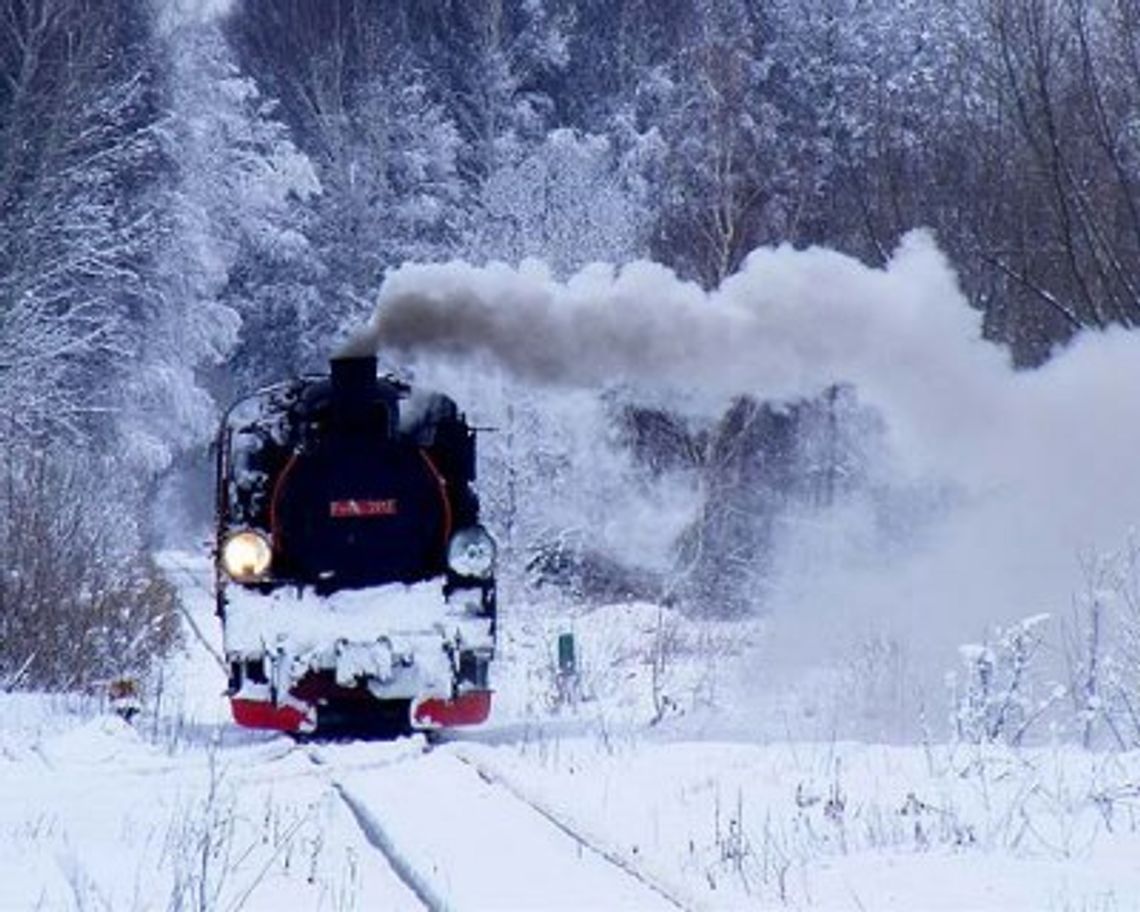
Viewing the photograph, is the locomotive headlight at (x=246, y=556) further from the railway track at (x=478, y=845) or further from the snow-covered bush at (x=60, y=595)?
the snow-covered bush at (x=60, y=595)

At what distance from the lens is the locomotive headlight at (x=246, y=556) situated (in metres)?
12.5

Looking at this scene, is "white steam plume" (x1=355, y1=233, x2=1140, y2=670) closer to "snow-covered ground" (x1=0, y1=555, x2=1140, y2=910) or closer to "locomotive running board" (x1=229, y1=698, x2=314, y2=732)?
"snow-covered ground" (x1=0, y1=555, x2=1140, y2=910)

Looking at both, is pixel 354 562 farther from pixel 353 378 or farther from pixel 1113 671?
pixel 1113 671

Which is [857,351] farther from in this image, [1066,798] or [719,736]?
[1066,798]

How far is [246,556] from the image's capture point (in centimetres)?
1248

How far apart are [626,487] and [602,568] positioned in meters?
1.69

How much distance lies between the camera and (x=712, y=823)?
8.34 metres

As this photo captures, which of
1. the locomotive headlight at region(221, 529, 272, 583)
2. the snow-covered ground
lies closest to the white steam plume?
the locomotive headlight at region(221, 529, 272, 583)

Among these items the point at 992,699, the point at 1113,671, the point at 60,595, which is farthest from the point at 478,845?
the point at 60,595

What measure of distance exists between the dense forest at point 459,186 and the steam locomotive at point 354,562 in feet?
9.13

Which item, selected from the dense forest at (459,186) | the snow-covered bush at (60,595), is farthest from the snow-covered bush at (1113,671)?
the snow-covered bush at (60,595)

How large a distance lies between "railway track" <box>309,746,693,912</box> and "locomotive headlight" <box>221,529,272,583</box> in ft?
7.24

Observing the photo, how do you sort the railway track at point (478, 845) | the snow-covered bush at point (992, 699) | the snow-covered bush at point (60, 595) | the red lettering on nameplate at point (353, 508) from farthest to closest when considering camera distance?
the snow-covered bush at point (60, 595) → the red lettering on nameplate at point (353, 508) → the snow-covered bush at point (992, 699) → the railway track at point (478, 845)

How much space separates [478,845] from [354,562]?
17.0 feet
